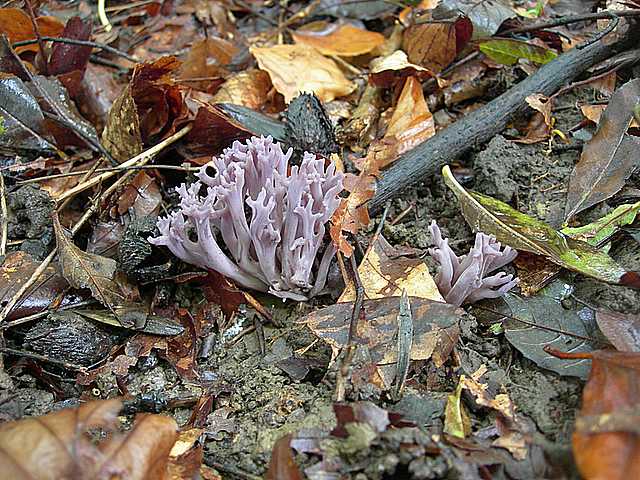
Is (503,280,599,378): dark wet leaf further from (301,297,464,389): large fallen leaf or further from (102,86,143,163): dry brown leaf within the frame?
(102,86,143,163): dry brown leaf

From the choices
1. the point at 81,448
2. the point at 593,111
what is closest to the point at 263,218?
the point at 81,448

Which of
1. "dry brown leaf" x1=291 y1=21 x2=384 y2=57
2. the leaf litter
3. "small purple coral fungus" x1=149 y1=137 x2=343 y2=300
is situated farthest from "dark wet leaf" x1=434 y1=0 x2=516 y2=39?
"small purple coral fungus" x1=149 y1=137 x2=343 y2=300

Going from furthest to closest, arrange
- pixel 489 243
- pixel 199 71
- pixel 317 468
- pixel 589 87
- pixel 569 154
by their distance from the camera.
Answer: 1. pixel 199 71
2. pixel 589 87
3. pixel 569 154
4. pixel 489 243
5. pixel 317 468

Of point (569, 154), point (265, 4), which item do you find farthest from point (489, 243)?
point (265, 4)

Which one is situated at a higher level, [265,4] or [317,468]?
[265,4]

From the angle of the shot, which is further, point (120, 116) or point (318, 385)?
point (120, 116)

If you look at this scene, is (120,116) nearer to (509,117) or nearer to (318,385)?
(318,385)

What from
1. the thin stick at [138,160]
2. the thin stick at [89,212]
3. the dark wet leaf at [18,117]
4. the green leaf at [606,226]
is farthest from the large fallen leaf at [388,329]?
the dark wet leaf at [18,117]
